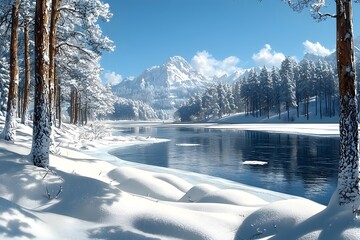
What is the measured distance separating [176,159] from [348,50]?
61.4ft

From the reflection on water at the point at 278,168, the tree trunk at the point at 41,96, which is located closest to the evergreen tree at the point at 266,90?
the reflection on water at the point at 278,168

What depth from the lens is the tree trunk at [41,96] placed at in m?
8.78

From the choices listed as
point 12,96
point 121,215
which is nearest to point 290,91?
point 12,96

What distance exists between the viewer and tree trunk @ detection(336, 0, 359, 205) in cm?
657

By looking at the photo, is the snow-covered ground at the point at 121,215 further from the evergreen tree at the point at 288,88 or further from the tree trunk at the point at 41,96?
the evergreen tree at the point at 288,88

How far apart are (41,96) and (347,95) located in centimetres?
742

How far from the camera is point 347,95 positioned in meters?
6.60

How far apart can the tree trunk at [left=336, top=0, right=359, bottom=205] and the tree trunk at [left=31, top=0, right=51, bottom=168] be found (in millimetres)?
7164

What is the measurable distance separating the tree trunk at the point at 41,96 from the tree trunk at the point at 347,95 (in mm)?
7164

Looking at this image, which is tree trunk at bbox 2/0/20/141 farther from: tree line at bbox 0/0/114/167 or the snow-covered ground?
the snow-covered ground

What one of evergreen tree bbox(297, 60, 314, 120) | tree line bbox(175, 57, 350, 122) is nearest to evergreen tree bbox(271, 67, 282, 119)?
tree line bbox(175, 57, 350, 122)

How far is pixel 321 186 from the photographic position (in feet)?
49.3

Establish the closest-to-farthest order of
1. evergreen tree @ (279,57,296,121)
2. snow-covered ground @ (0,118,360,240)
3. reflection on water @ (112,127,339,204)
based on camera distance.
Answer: snow-covered ground @ (0,118,360,240) < reflection on water @ (112,127,339,204) < evergreen tree @ (279,57,296,121)

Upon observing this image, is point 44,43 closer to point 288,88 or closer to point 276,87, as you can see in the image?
point 288,88
